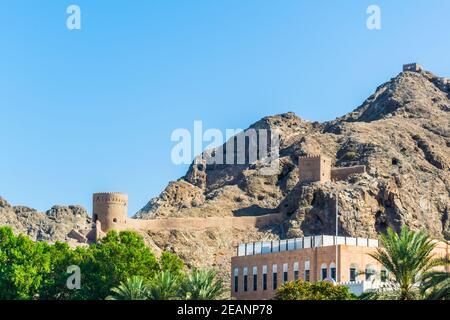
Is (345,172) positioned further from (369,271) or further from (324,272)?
(369,271)

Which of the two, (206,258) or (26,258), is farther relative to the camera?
(206,258)

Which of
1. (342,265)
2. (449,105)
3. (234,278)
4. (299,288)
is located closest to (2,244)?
(234,278)

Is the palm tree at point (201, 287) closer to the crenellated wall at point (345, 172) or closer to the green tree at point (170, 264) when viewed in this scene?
the green tree at point (170, 264)

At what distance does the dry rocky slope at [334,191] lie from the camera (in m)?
142

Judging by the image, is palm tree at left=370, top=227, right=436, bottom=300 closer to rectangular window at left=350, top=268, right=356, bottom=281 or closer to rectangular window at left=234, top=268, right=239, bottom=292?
rectangular window at left=350, top=268, right=356, bottom=281

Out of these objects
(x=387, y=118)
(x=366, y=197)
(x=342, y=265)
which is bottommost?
(x=342, y=265)

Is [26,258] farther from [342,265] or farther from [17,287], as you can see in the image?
[342,265]

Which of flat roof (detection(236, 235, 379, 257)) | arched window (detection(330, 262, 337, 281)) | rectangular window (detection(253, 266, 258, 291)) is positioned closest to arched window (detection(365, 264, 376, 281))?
arched window (detection(330, 262, 337, 281))

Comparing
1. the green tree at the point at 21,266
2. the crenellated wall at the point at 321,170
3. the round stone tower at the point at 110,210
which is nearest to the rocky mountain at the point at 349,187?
the crenellated wall at the point at 321,170

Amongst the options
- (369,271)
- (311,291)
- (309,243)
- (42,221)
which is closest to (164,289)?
(311,291)

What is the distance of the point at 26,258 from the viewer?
4168 inches

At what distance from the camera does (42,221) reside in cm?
15000

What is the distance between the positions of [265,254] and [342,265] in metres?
11.9

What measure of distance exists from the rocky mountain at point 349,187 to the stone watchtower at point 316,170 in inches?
71.1
